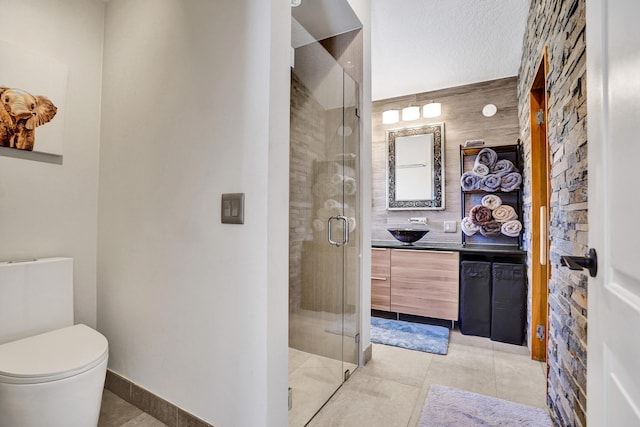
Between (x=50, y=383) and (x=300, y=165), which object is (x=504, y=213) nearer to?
(x=300, y=165)

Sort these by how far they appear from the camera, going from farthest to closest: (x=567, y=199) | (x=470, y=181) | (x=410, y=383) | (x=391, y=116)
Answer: (x=391, y=116) < (x=470, y=181) < (x=410, y=383) < (x=567, y=199)

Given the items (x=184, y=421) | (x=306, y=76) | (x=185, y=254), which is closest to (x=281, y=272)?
(x=185, y=254)

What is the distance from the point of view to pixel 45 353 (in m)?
1.33

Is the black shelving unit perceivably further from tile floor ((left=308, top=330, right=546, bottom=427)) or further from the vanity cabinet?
tile floor ((left=308, top=330, right=546, bottom=427))

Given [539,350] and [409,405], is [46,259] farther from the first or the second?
[539,350]

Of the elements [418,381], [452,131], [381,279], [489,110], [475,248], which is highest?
[489,110]

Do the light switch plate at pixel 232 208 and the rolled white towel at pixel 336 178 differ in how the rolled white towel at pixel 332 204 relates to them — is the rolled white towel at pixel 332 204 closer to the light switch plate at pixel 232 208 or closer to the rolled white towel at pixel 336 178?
the rolled white towel at pixel 336 178

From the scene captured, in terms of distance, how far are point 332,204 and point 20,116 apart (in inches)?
72.3

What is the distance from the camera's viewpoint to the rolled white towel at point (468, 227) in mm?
3287

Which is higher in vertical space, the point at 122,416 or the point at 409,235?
the point at 409,235

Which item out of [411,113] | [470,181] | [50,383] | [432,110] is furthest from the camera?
[411,113]

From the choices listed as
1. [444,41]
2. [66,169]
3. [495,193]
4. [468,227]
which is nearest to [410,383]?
[468,227]

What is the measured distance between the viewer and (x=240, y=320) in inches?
50.7

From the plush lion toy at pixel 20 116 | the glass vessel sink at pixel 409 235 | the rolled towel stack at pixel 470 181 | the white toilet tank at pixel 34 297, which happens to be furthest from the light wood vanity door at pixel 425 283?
the plush lion toy at pixel 20 116
